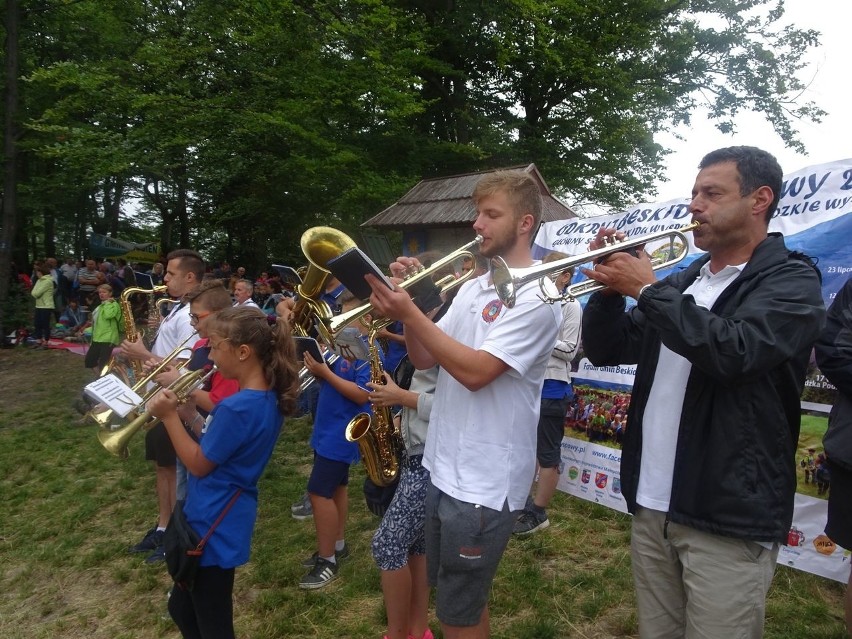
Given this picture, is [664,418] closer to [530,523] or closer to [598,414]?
[530,523]

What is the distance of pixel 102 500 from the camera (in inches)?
216

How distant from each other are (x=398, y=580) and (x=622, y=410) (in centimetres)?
291

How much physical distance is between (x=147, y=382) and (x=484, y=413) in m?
2.42

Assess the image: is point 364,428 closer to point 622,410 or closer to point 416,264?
point 416,264

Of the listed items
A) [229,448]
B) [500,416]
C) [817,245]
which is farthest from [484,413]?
[817,245]

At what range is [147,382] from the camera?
144 inches

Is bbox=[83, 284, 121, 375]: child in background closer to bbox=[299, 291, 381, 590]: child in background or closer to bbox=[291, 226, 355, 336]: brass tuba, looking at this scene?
bbox=[299, 291, 381, 590]: child in background

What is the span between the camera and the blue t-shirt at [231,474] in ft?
8.41

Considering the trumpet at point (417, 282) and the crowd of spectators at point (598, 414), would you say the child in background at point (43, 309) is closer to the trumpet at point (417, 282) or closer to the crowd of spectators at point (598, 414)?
the crowd of spectators at point (598, 414)

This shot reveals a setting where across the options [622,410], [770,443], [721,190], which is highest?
[721,190]

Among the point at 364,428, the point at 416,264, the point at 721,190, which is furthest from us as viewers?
the point at 364,428

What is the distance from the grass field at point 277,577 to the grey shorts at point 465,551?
4.74 feet

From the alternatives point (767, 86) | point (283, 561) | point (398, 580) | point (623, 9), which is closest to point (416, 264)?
point (398, 580)

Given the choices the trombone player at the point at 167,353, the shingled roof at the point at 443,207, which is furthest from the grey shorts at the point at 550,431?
the shingled roof at the point at 443,207
